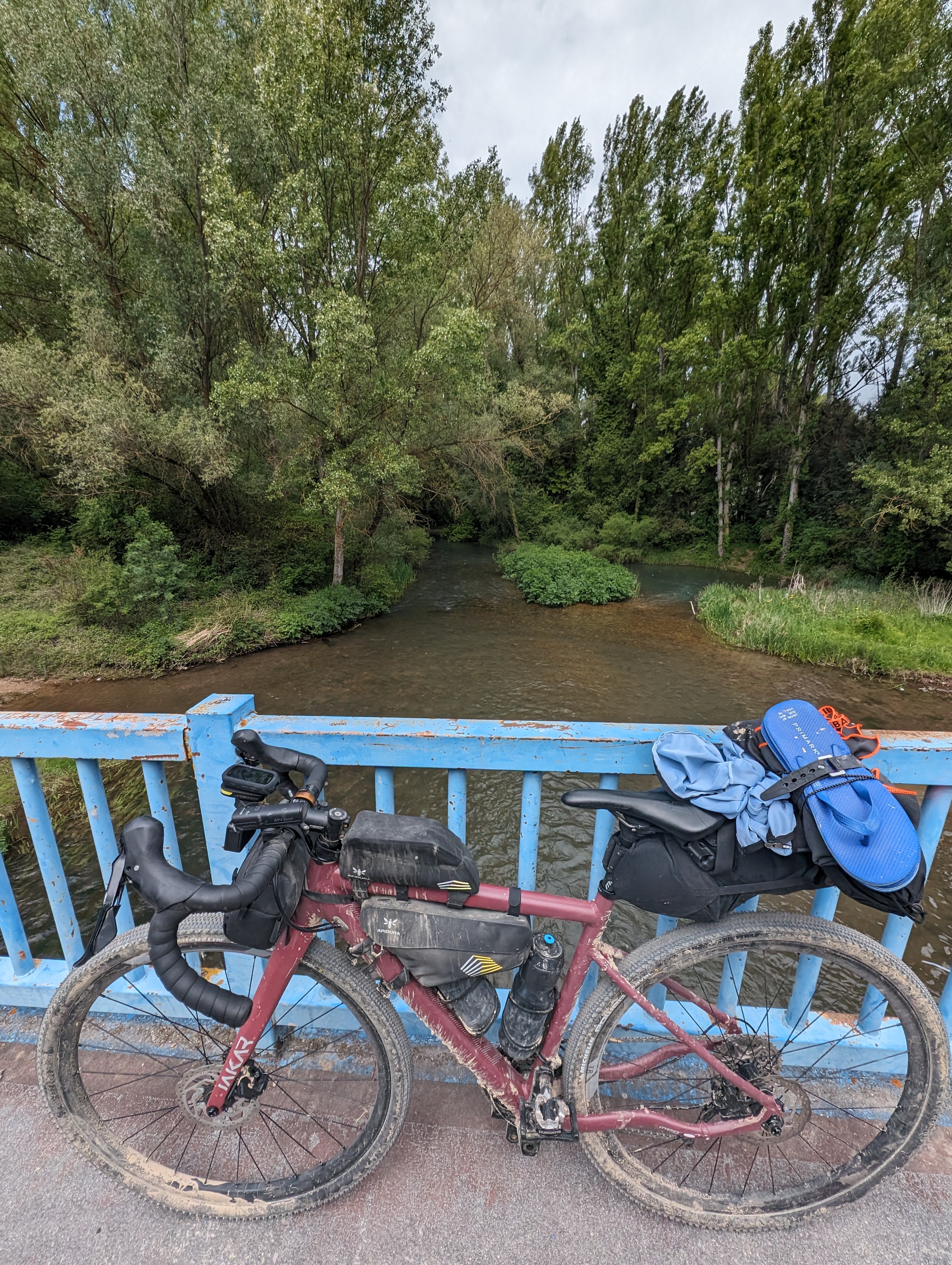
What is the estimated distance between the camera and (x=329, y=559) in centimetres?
1245

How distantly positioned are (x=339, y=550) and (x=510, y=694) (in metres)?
6.19

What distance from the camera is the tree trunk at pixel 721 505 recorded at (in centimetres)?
1883

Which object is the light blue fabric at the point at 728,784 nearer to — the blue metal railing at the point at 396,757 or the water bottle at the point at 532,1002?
the blue metal railing at the point at 396,757

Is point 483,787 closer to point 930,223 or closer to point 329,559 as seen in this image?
point 329,559

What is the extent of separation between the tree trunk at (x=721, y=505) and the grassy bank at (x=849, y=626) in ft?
26.0

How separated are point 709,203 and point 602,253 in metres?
4.57

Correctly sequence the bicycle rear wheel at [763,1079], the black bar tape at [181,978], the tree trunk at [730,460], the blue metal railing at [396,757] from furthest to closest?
1. the tree trunk at [730,460]
2. the blue metal railing at [396,757]
3. the bicycle rear wheel at [763,1079]
4. the black bar tape at [181,978]

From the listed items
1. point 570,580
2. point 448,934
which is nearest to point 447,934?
point 448,934

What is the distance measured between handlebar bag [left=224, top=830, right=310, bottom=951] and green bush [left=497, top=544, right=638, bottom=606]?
12624mm

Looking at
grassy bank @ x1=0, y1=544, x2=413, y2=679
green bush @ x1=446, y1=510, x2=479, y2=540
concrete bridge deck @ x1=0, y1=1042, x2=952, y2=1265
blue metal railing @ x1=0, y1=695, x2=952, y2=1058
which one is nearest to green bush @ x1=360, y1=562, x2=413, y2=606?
grassy bank @ x1=0, y1=544, x2=413, y2=679

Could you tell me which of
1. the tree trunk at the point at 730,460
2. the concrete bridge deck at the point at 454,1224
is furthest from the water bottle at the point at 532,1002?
the tree trunk at the point at 730,460

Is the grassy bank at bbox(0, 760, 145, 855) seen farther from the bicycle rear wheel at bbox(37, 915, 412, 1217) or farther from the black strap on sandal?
the black strap on sandal

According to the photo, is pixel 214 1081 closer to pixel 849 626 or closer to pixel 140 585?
pixel 140 585

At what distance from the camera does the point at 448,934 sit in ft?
3.64
